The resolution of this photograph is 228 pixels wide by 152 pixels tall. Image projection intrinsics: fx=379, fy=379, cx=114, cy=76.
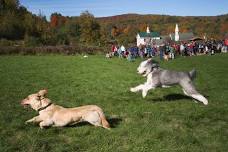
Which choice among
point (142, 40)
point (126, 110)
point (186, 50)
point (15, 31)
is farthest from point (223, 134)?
point (142, 40)

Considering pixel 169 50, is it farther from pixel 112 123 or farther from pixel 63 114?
pixel 63 114

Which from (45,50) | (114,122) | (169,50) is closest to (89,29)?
(45,50)

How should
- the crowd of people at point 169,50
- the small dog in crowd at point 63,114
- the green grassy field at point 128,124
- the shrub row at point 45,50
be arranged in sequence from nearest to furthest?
the green grassy field at point 128,124
the small dog in crowd at point 63,114
the crowd of people at point 169,50
the shrub row at point 45,50

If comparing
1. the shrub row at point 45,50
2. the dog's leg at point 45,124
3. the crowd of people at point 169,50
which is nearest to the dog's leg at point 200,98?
the dog's leg at point 45,124

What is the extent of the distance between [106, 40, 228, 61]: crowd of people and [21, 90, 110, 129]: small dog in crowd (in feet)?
105

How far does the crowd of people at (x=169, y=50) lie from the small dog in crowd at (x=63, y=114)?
1257 inches

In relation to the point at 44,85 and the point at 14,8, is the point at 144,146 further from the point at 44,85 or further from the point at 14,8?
the point at 14,8

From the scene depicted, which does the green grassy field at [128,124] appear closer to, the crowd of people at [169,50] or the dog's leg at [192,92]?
the dog's leg at [192,92]

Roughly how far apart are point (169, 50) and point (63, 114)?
34.6 m

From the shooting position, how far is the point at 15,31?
95500 mm

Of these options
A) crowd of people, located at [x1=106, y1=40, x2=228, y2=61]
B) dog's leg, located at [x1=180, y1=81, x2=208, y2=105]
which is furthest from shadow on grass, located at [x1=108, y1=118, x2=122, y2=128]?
crowd of people, located at [x1=106, y1=40, x2=228, y2=61]

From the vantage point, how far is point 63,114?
9180mm

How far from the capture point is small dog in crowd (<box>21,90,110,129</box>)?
29.9ft

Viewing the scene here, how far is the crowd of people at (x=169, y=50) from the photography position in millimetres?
42719
